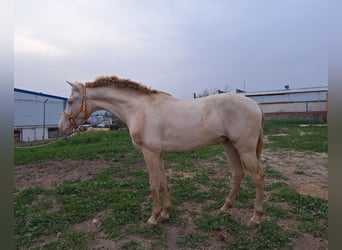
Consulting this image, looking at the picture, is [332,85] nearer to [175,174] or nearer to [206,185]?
[206,185]

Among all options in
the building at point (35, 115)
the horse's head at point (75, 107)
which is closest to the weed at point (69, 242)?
the horse's head at point (75, 107)

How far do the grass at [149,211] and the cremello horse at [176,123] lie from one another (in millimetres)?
281

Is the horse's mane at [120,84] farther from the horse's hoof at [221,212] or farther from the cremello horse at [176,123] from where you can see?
the horse's hoof at [221,212]

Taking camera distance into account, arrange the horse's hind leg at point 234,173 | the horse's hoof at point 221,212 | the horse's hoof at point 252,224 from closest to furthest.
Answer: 1. the horse's hoof at point 252,224
2. the horse's hoof at point 221,212
3. the horse's hind leg at point 234,173

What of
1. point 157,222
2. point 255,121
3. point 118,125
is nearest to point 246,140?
point 255,121

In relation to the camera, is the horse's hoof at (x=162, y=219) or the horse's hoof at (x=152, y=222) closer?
the horse's hoof at (x=152, y=222)

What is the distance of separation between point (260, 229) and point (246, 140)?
108cm

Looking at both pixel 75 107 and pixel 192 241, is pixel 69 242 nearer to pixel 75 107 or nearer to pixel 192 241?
pixel 192 241

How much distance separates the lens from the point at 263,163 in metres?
6.07

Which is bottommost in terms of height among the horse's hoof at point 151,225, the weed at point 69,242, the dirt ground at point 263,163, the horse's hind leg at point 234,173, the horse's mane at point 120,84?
the weed at point 69,242

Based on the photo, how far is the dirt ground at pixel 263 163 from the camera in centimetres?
269

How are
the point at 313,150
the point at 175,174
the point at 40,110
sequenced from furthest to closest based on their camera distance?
the point at 40,110, the point at 313,150, the point at 175,174

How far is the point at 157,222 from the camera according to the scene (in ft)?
10.1

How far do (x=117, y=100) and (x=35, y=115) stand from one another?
18.3 metres
